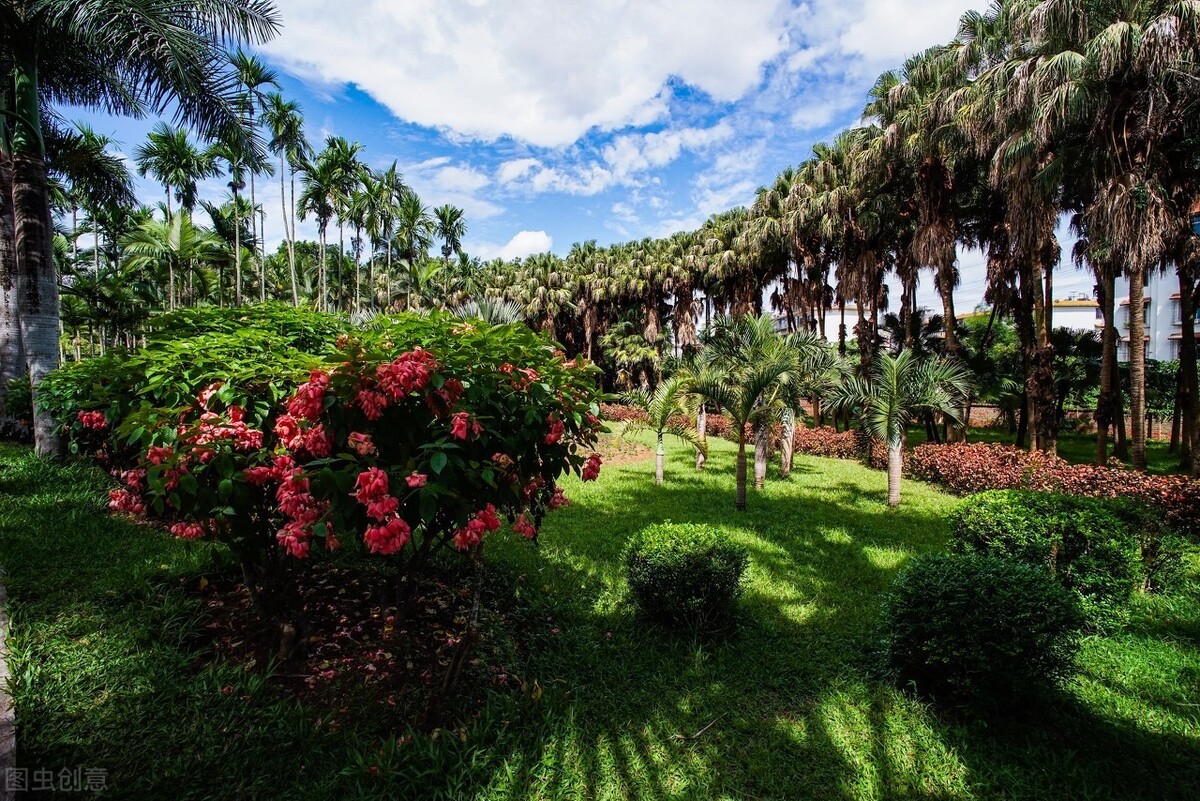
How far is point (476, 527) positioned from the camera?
255cm

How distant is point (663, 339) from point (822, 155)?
14922 mm

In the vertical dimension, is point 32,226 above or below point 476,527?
above

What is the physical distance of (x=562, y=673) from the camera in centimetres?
389

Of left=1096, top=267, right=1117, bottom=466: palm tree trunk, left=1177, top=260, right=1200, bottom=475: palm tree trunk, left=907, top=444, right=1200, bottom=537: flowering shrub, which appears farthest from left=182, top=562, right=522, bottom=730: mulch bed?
left=1177, top=260, right=1200, bottom=475: palm tree trunk

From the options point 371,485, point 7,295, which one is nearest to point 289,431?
point 371,485

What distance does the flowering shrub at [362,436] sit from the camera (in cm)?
240

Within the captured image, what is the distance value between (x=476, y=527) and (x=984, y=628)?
3308 millimetres

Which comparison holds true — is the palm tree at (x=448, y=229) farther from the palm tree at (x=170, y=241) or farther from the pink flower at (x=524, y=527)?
the pink flower at (x=524, y=527)

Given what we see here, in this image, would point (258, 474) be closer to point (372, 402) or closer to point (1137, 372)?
point (372, 402)

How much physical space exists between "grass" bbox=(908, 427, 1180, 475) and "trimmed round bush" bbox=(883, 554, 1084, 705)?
1707 cm

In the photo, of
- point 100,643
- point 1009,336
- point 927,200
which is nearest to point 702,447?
point 100,643

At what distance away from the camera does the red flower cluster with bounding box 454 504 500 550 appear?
2.53 meters

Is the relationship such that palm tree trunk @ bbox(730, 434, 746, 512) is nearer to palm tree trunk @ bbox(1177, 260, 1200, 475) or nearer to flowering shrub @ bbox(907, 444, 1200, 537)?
flowering shrub @ bbox(907, 444, 1200, 537)

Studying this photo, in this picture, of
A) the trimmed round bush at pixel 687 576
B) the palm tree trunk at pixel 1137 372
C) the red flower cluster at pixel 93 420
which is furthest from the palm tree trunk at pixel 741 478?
the palm tree trunk at pixel 1137 372
